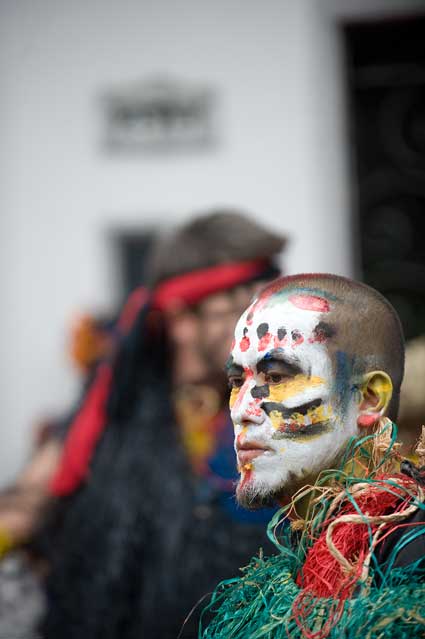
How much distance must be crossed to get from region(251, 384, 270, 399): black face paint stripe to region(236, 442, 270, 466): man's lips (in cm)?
7

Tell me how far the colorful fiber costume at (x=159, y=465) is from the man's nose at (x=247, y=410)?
1143 mm

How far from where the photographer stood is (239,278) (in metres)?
2.94

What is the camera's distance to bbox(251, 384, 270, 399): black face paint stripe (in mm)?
1502

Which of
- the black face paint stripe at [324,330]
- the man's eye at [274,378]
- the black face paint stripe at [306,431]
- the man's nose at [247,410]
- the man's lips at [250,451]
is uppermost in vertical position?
the black face paint stripe at [324,330]

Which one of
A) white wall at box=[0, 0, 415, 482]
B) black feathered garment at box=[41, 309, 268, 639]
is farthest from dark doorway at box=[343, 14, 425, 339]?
black feathered garment at box=[41, 309, 268, 639]

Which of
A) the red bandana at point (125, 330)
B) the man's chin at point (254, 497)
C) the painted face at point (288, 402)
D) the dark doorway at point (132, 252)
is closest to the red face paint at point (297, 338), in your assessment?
the painted face at point (288, 402)

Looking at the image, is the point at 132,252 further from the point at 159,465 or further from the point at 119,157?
the point at 159,465

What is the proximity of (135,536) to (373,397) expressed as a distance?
150 centimetres

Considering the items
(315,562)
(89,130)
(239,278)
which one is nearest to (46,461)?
(239,278)

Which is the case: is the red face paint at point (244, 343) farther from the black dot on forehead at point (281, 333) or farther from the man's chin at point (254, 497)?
the man's chin at point (254, 497)

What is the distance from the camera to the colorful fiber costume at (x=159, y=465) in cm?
274

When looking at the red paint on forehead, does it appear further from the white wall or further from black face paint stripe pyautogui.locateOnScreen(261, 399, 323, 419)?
the white wall

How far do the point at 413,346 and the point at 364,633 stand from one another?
166 cm

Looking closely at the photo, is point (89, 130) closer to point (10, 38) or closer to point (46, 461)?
point (10, 38)
